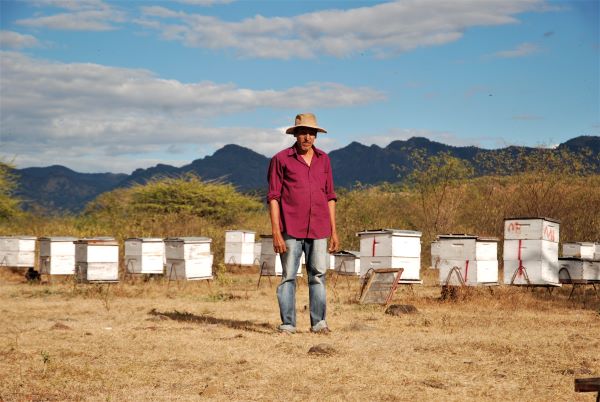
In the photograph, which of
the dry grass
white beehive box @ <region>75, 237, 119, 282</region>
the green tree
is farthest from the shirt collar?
the green tree

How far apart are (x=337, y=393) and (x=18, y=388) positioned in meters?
2.62

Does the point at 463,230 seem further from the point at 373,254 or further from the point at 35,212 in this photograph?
the point at 35,212

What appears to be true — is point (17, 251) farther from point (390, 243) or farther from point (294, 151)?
point (294, 151)

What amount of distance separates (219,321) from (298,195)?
2.75 metres

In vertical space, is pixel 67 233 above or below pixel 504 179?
below

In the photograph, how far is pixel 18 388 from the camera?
6.41 m

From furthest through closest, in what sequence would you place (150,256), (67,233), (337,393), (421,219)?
(421,219), (67,233), (150,256), (337,393)

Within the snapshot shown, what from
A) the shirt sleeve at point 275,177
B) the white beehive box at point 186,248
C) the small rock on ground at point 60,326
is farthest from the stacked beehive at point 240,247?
the shirt sleeve at point 275,177

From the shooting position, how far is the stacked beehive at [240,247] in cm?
2277

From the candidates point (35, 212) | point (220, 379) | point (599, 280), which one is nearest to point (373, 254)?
point (599, 280)

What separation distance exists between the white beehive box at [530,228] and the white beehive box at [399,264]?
1.75 meters

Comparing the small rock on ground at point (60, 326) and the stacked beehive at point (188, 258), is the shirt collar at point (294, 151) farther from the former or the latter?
the stacked beehive at point (188, 258)

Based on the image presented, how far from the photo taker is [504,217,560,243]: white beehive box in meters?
13.7

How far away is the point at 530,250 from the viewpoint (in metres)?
13.8
